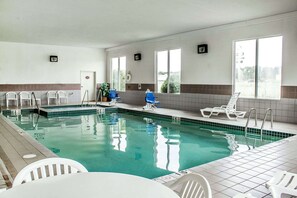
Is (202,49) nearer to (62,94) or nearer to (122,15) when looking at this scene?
(122,15)

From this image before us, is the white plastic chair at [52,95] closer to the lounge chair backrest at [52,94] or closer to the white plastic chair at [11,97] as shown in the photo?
the lounge chair backrest at [52,94]

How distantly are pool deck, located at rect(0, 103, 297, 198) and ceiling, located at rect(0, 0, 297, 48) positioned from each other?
3101 millimetres

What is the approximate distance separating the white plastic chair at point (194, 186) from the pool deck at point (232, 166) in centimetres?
122

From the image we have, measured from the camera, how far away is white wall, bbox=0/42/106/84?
11703mm

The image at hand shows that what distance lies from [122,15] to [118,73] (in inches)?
268

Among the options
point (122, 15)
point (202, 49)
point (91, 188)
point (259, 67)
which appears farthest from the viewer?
point (202, 49)

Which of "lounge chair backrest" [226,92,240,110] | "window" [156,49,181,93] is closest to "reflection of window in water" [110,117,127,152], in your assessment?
"window" [156,49,181,93]

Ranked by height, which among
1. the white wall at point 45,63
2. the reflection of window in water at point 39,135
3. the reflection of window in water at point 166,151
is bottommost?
the reflection of window in water at point 166,151

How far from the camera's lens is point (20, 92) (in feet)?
39.4

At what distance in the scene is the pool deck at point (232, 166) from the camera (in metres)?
2.82

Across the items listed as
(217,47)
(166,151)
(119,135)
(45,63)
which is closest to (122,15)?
(119,135)

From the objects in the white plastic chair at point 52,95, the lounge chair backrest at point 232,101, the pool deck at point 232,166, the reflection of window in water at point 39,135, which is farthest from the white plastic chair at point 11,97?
the lounge chair backrest at point 232,101

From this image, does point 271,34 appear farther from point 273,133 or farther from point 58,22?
point 58,22

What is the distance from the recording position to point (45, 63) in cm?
1257
